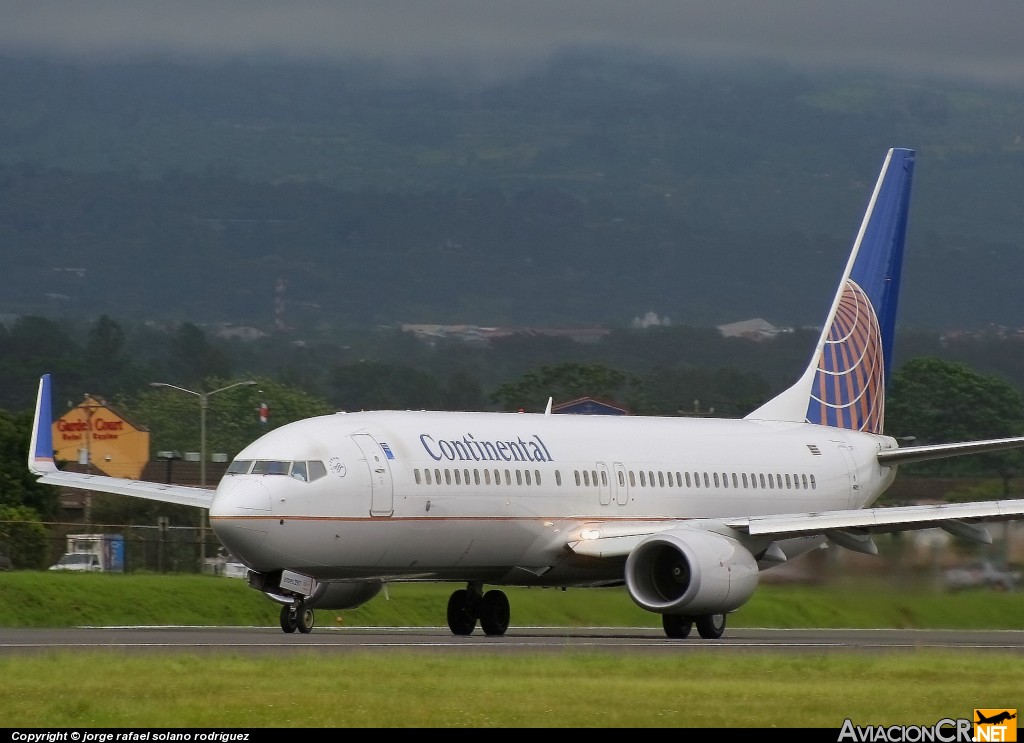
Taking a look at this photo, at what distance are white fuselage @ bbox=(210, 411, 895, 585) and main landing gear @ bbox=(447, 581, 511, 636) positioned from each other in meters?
0.83

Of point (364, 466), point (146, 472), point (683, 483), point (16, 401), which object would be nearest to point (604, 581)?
point (683, 483)

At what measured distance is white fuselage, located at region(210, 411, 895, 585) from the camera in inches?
1294

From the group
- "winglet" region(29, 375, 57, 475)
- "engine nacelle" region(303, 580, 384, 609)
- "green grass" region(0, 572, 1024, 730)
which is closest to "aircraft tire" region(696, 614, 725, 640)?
"green grass" region(0, 572, 1024, 730)

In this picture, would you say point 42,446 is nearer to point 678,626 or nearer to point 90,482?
point 90,482

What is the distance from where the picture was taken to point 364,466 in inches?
1326

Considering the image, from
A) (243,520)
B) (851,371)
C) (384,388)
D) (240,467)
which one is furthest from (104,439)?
(243,520)

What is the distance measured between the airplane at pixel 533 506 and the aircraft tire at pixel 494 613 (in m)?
0.04

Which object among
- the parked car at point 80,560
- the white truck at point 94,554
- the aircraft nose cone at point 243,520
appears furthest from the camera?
the parked car at point 80,560

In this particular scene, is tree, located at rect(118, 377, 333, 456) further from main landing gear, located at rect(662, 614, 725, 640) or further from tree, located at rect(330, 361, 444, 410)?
main landing gear, located at rect(662, 614, 725, 640)

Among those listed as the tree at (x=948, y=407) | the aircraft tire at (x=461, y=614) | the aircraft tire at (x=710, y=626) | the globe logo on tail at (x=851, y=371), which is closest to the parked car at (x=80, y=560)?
the globe logo on tail at (x=851, y=371)

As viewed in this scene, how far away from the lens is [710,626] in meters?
36.8

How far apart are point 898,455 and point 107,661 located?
81.5 ft

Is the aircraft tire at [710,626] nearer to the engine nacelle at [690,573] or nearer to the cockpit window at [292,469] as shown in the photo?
the engine nacelle at [690,573]

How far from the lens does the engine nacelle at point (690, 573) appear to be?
116ft
